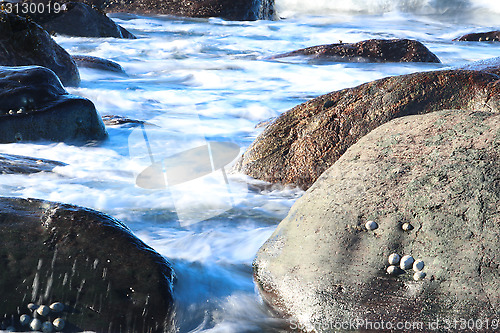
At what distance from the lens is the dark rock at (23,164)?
4052mm

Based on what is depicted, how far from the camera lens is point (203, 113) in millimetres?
6949

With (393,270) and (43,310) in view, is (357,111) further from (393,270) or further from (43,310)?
(43,310)

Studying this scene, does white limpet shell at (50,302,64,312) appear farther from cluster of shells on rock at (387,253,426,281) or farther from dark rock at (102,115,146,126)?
dark rock at (102,115,146,126)

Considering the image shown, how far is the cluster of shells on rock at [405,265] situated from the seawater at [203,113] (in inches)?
22.0

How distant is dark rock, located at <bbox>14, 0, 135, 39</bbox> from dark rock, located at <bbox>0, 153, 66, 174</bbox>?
873 cm

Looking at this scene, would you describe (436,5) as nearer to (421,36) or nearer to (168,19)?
(421,36)

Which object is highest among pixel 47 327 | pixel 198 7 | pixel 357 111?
pixel 198 7

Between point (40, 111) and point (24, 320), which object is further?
point (40, 111)

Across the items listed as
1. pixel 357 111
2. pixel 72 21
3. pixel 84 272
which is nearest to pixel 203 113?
pixel 357 111

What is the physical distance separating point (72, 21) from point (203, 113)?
278 inches

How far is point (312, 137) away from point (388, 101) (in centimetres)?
60

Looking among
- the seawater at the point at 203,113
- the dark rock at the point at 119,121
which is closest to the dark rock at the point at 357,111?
the seawater at the point at 203,113

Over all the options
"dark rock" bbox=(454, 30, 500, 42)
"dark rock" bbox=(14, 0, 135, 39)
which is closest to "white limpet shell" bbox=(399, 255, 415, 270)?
"dark rock" bbox=(14, 0, 135, 39)

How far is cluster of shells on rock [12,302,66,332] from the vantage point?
7.32ft
